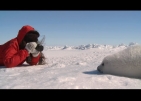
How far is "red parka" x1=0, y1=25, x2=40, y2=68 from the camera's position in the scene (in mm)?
3900

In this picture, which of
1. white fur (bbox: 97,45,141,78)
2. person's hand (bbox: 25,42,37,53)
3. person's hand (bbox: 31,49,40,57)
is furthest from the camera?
person's hand (bbox: 31,49,40,57)

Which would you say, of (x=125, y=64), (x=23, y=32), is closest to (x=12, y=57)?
(x=23, y=32)

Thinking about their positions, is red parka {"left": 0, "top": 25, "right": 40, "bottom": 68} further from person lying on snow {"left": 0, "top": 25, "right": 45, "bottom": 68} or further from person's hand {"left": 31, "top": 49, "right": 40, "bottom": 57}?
person's hand {"left": 31, "top": 49, "right": 40, "bottom": 57}

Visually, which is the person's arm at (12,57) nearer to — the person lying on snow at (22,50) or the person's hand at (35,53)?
the person lying on snow at (22,50)

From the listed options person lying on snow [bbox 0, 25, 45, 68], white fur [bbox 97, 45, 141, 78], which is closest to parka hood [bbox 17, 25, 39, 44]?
person lying on snow [bbox 0, 25, 45, 68]

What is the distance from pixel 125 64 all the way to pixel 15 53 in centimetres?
231

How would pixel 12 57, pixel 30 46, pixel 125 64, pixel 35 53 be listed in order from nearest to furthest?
pixel 125 64 → pixel 12 57 → pixel 30 46 → pixel 35 53

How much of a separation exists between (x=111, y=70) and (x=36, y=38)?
6.56 feet

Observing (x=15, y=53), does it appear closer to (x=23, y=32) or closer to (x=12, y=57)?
(x=12, y=57)

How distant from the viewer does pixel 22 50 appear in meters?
3.95

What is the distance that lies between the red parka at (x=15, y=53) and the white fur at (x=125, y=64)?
5.51 feet

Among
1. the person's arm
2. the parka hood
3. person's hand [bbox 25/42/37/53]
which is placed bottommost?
the person's arm
